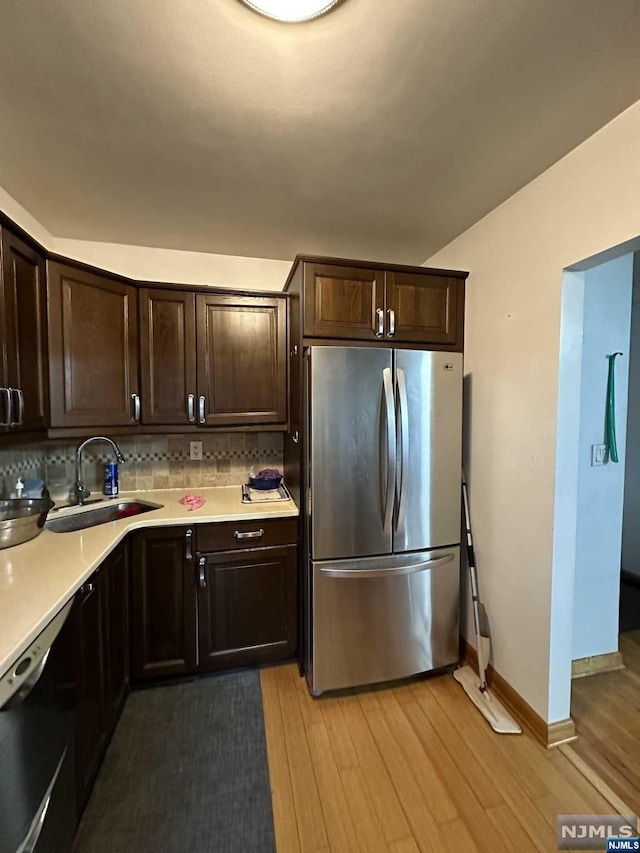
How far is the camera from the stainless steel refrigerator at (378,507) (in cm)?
183

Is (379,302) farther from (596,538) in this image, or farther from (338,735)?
(338,735)

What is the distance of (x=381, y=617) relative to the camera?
194cm

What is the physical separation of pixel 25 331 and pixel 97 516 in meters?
1.12

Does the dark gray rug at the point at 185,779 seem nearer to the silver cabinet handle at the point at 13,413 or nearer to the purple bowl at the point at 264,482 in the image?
the purple bowl at the point at 264,482

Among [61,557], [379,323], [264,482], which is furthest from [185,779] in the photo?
[379,323]

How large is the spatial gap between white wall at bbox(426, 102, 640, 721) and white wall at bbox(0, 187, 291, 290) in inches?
55.1

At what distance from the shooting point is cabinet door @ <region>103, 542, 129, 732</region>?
1586 mm

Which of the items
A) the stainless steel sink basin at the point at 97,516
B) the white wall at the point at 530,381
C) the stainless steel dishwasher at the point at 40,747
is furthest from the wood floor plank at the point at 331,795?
the stainless steel sink basin at the point at 97,516

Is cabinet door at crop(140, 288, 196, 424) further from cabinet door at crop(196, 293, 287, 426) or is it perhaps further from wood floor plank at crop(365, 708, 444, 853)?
wood floor plank at crop(365, 708, 444, 853)

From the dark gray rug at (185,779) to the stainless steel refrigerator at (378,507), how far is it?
17.2 inches

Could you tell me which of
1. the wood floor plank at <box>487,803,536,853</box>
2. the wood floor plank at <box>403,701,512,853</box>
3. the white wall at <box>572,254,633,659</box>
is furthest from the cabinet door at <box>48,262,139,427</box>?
the white wall at <box>572,254,633,659</box>

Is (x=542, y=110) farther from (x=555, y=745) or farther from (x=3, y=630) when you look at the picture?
(x=555, y=745)

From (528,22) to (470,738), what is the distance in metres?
2.64

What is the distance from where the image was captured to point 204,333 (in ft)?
7.38
